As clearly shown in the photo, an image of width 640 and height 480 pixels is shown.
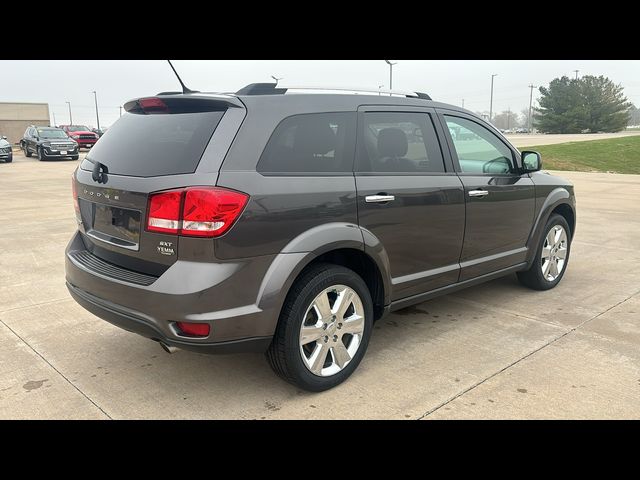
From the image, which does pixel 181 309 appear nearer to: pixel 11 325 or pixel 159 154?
pixel 159 154

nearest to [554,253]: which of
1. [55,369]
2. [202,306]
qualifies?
[202,306]

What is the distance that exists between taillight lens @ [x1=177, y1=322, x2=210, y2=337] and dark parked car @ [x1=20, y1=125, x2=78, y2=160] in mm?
27769

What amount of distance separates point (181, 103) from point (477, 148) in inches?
96.9

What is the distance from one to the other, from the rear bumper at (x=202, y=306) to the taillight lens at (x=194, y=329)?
23 millimetres

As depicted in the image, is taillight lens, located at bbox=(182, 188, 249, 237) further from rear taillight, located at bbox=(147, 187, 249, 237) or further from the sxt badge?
the sxt badge

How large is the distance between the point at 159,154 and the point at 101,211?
55cm

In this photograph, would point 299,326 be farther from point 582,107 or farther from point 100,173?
point 582,107

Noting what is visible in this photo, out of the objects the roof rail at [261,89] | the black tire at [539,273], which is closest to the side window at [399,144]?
the roof rail at [261,89]

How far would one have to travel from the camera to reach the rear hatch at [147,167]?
9.26 feet

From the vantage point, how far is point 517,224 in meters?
4.67

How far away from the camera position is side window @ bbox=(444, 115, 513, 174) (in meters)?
4.17

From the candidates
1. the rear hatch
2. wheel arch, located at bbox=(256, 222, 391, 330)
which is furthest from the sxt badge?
wheel arch, located at bbox=(256, 222, 391, 330)
